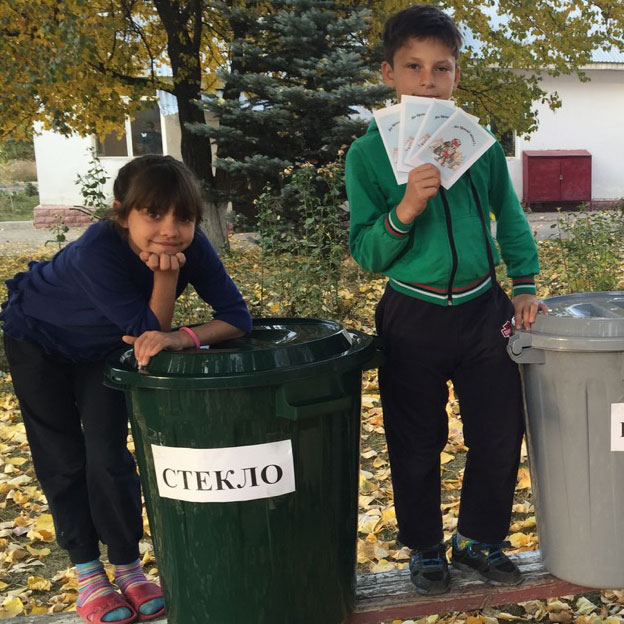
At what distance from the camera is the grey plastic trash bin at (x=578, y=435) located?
76.2 inches

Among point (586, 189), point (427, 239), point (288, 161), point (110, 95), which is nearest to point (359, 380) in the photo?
point (427, 239)

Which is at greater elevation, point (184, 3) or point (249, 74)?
point (184, 3)

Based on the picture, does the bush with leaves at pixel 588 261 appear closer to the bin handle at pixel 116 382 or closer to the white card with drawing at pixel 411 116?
the white card with drawing at pixel 411 116

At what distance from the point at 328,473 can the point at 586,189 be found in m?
16.7

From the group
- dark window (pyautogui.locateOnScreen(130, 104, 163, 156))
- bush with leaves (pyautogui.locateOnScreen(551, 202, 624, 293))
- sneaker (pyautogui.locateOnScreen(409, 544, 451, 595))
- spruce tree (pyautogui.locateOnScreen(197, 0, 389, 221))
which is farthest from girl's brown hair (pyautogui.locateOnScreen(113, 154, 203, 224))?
dark window (pyautogui.locateOnScreen(130, 104, 163, 156))

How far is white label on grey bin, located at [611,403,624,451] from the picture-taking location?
1948 millimetres

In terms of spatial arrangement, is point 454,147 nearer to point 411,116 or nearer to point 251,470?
point 411,116

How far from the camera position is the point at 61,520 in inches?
85.6

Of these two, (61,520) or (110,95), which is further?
(110,95)

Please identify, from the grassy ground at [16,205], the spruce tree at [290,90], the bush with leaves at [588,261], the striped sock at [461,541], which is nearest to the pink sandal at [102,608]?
the striped sock at [461,541]

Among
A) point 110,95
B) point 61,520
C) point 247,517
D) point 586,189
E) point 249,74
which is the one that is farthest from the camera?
point 586,189

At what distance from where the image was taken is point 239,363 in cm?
176

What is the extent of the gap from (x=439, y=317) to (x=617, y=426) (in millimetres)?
524

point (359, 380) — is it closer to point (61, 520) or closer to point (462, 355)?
point (462, 355)
